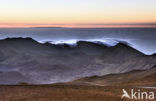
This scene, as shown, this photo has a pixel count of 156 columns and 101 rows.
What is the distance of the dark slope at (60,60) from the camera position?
50.3 m

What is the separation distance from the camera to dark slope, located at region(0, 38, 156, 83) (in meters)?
50.3

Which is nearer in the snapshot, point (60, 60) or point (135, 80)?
point (135, 80)

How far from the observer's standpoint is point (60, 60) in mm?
57969

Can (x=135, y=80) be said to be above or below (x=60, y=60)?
above

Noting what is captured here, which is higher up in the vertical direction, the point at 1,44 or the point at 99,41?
the point at 99,41

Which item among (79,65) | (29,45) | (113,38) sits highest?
(113,38)

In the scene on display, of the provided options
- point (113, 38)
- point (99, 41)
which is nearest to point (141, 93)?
point (113, 38)

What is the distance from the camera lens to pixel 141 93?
42.6 ft

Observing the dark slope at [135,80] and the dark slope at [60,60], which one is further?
the dark slope at [60,60]

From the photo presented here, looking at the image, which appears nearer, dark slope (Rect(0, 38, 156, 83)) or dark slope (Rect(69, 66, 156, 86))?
dark slope (Rect(69, 66, 156, 86))

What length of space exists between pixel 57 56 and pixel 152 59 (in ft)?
58.6

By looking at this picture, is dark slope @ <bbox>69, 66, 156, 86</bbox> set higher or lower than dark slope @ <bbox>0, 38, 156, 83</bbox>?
higher

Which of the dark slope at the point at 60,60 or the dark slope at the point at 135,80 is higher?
the dark slope at the point at 135,80

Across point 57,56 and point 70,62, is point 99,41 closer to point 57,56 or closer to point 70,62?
point 57,56
